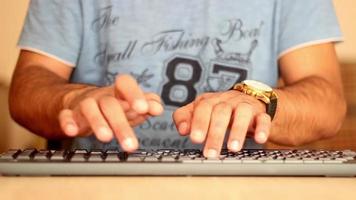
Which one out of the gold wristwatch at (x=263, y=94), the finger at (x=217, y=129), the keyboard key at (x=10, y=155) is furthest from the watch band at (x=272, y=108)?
the keyboard key at (x=10, y=155)

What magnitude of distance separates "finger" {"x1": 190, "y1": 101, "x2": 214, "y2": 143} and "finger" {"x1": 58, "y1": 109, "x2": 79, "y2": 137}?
0.13 metres

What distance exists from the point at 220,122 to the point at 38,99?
0.42 m

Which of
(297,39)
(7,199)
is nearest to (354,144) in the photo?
(297,39)

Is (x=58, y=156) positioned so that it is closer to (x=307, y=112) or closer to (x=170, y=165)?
(x=170, y=165)

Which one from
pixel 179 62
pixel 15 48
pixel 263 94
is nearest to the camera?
pixel 263 94

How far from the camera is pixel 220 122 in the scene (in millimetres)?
595

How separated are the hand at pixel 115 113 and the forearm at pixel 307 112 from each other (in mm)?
246

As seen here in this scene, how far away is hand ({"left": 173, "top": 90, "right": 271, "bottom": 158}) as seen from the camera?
23.0 inches

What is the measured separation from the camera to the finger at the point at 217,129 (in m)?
0.58

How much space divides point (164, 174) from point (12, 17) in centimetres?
116

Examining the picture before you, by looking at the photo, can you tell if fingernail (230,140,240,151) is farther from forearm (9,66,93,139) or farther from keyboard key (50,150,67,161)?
forearm (9,66,93,139)

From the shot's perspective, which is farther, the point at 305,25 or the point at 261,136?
the point at 305,25

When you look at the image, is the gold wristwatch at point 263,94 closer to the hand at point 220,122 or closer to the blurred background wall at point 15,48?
the hand at point 220,122

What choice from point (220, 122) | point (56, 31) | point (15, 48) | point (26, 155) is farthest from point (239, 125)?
point (15, 48)
